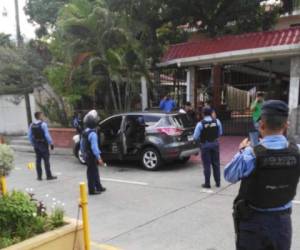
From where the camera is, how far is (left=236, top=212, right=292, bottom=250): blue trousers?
280 centimetres

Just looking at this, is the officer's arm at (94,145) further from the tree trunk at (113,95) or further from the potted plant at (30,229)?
the tree trunk at (113,95)

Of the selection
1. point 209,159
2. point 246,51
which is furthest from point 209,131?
point 246,51

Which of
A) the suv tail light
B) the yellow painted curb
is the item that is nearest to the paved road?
the yellow painted curb

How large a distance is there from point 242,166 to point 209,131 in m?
4.95

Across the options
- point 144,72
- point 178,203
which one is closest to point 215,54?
point 144,72

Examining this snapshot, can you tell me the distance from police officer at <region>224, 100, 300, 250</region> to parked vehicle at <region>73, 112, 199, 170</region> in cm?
656

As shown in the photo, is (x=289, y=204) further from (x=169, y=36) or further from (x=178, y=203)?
(x=169, y=36)

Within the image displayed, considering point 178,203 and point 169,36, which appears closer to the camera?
point 178,203

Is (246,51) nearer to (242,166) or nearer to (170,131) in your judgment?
(170,131)

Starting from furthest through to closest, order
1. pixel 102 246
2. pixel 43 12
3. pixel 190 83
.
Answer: pixel 43 12 → pixel 190 83 → pixel 102 246

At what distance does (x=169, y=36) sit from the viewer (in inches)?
645

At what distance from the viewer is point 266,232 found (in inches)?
110

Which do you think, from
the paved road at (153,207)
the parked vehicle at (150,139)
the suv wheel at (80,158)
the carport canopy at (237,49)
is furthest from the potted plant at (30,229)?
the carport canopy at (237,49)

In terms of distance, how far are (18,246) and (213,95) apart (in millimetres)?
13255
